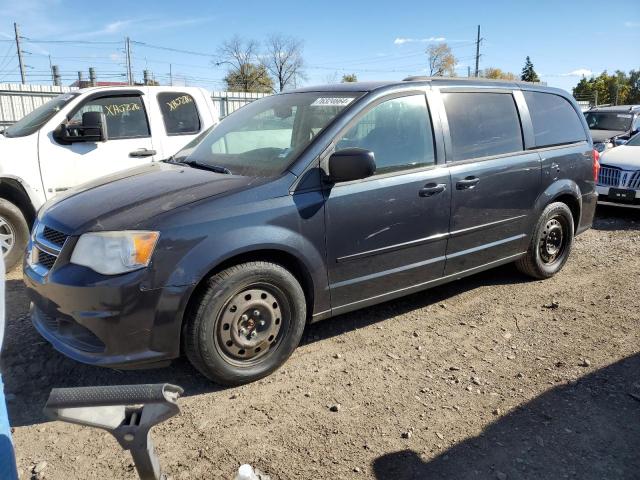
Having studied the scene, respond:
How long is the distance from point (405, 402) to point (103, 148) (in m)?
4.68

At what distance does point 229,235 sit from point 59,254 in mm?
977

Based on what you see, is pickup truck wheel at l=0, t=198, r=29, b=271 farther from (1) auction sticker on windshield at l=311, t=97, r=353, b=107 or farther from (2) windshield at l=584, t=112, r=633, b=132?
(2) windshield at l=584, t=112, r=633, b=132

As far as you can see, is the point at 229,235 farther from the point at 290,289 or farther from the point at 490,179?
the point at 490,179

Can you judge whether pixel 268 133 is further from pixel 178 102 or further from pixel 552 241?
pixel 178 102

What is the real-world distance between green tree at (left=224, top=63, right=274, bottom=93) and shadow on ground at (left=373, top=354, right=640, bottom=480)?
6255 cm

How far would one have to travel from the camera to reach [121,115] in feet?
20.5

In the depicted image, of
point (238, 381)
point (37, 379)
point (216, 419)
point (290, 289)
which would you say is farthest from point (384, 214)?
point (37, 379)

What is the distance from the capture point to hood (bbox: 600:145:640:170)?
26.6 feet

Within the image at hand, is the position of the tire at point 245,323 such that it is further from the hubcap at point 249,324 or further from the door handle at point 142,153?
the door handle at point 142,153

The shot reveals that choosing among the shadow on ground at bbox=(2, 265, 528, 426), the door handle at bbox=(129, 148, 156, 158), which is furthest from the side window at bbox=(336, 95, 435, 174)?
the door handle at bbox=(129, 148, 156, 158)

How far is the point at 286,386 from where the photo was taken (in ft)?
10.7

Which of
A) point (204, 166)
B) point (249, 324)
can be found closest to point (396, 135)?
point (204, 166)

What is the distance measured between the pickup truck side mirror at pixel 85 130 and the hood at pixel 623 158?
25.2ft

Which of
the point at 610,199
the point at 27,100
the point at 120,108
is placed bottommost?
the point at 610,199
